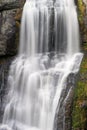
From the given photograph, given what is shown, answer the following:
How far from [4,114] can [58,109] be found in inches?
96.6

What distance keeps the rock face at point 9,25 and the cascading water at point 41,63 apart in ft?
1.01

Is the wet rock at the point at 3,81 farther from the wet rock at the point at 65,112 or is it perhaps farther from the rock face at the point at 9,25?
the wet rock at the point at 65,112

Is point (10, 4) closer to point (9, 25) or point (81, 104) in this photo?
point (9, 25)

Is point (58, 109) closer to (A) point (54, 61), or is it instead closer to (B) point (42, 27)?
(A) point (54, 61)

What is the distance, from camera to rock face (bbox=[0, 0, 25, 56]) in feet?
50.1

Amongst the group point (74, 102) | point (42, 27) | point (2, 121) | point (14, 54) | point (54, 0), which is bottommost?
point (2, 121)

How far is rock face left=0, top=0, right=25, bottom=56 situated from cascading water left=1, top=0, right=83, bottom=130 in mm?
308

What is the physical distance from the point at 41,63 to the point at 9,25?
2386 mm

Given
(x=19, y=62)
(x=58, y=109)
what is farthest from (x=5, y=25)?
(x=58, y=109)

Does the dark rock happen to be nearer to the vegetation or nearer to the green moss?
the vegetation

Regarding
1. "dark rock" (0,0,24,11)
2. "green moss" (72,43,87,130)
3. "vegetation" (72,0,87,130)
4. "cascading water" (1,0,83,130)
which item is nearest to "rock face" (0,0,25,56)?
"dark rock" (0,0,24,11)

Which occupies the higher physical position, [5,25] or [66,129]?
[5,25]

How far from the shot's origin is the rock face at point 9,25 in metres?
15.3

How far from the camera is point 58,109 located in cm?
1111
